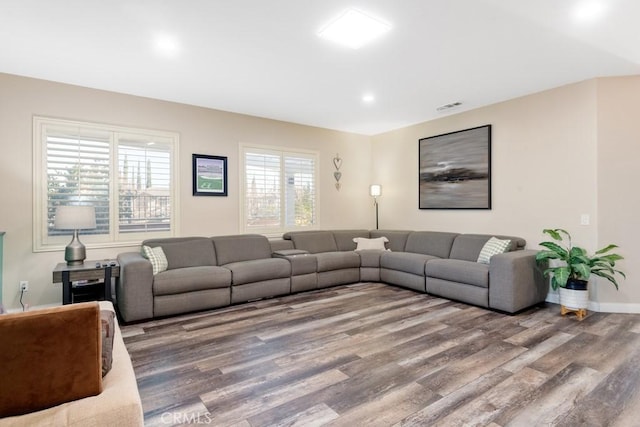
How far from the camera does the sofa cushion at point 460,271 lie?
12.5 feet

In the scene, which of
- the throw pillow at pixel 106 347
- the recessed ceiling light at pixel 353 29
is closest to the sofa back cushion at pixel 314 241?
the recessed ceiling light at pixel 353 29

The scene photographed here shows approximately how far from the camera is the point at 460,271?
158 inches

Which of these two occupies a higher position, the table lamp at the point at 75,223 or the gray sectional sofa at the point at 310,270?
the table lamp at the point at 75,223

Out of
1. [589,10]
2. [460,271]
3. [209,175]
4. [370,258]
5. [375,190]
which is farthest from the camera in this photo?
[375,190]

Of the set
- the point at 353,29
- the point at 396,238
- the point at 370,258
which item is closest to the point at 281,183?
the point at 370,258

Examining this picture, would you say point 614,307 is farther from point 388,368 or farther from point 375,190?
point 375,190

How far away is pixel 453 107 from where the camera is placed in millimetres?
4750

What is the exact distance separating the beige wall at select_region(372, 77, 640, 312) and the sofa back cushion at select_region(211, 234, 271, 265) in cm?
301

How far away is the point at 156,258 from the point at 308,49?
9.08 feet

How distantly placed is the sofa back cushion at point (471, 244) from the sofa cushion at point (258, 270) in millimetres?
2375

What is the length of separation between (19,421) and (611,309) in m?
4.95

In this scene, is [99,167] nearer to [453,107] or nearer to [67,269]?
[67,269]

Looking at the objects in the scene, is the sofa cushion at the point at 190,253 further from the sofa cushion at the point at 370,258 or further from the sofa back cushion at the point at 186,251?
the sofa cushion at the point at 370,258

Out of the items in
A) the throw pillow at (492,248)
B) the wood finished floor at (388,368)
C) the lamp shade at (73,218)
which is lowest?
the wood finished floor at (388,368)
